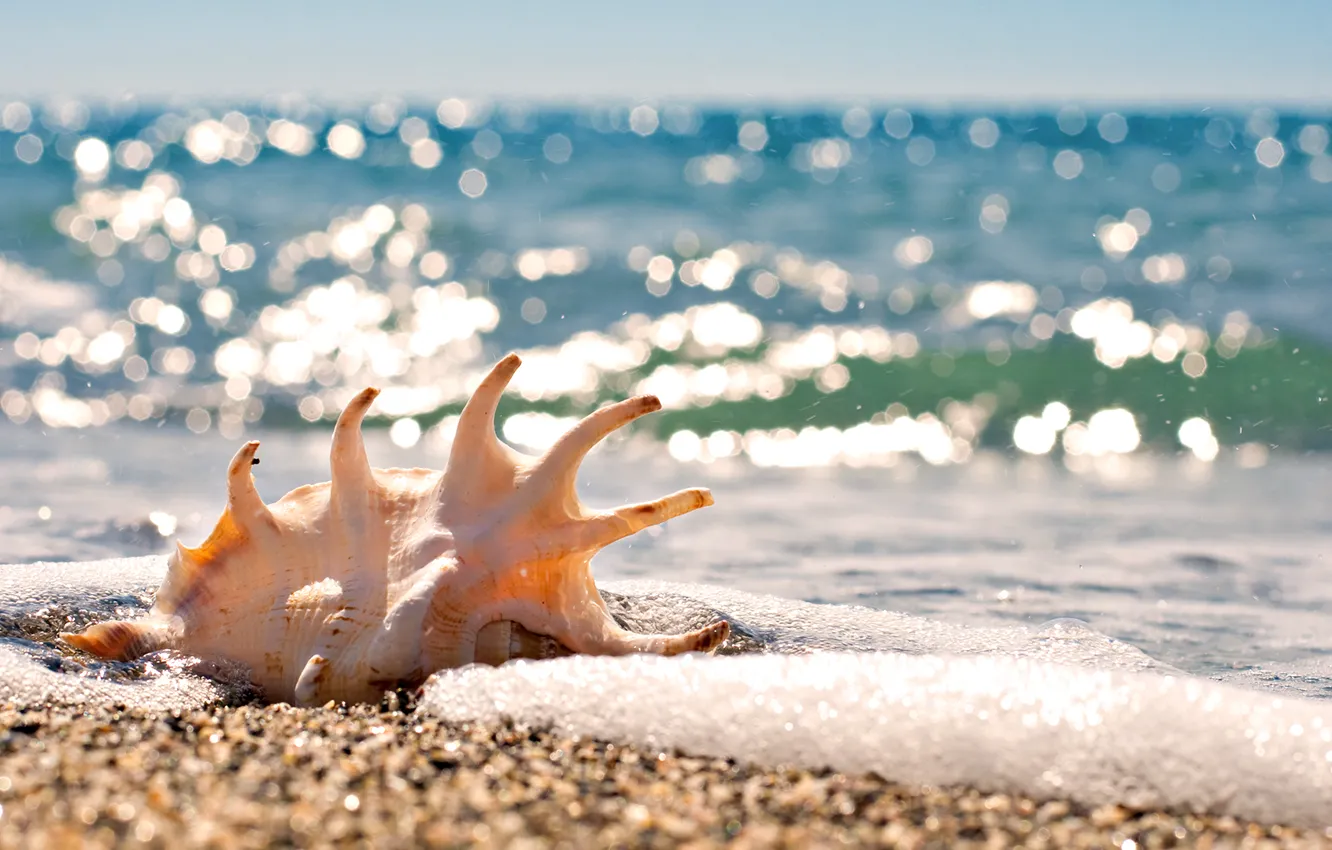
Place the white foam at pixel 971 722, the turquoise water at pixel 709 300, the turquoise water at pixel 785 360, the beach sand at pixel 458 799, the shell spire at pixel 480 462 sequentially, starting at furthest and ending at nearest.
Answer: the turquoise water at pixel 709 300
the turquoise water at pixel 785 360
the shell spire at pixel 480 462
the white foam at pixel 971 722
the beach sand at pixel 458 799

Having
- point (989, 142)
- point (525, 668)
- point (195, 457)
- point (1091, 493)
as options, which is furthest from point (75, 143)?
point (525, 668)

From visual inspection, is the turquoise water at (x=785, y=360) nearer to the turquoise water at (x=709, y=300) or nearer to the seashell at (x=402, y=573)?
the turquoise water at (x=709, y=300)

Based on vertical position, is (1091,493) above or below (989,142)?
below

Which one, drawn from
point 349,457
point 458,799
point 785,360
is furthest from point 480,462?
point 785,360

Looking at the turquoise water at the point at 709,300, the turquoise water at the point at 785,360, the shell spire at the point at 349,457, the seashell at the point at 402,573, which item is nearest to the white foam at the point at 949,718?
the seashell at the point at 402,573

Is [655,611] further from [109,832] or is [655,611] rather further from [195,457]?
[195,457]

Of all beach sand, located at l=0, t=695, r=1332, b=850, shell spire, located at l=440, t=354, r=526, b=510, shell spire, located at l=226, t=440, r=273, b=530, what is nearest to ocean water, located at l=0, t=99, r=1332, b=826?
beach sand, located at l=0, t=695, r=1332, b=850

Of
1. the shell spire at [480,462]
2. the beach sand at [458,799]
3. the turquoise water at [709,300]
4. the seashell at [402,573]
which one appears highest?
the turquoise water at [709,300]
